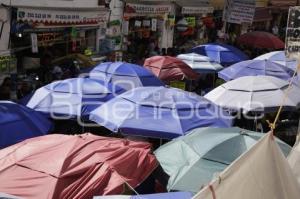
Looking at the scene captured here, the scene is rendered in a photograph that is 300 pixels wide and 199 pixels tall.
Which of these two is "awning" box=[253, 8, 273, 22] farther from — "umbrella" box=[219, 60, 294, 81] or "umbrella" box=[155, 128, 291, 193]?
"umbrella" box=[155, 128, 291, 193]

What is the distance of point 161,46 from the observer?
2091 cm

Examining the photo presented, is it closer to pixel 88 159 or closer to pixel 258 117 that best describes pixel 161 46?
pixel 258 117

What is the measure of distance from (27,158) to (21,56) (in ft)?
25.2

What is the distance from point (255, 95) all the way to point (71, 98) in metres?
3.82

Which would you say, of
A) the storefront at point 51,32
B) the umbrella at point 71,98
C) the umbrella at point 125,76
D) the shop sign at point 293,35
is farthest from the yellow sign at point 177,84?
the shop sign at point 293,35

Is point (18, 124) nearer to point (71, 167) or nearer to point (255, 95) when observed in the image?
point (71, 167)

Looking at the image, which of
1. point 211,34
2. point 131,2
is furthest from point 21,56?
point 211,34

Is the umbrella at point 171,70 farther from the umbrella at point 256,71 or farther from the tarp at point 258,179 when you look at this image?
the tarp at point 258,179

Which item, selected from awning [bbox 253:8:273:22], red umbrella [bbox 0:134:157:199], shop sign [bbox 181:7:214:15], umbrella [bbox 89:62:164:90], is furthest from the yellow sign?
awning [bbox 253:8:273:22]

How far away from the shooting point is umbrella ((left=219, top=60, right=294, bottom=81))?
13.2m

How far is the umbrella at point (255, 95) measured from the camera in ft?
33.0

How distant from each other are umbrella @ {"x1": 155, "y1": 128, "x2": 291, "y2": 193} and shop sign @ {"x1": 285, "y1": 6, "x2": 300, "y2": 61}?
4.45ft

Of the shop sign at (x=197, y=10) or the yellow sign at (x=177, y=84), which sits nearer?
the yellow sign at (x=177, y=84)

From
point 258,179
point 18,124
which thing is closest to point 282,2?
point 18,124
